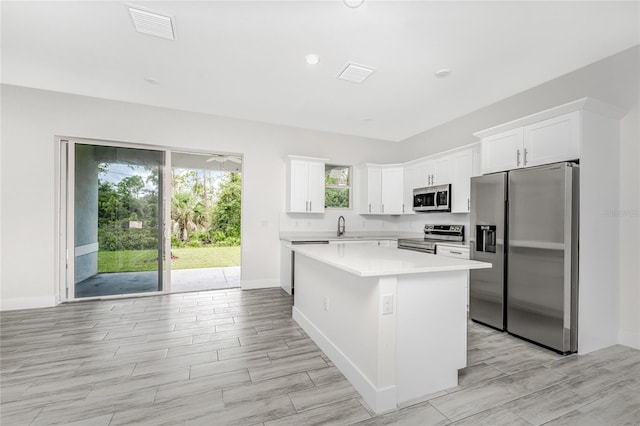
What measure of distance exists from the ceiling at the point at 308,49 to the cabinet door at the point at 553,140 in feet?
2.38

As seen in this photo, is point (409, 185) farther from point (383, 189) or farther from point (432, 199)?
point (432, 199)

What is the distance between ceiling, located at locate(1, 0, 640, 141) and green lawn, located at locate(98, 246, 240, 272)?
2.32 m

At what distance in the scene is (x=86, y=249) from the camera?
13.2 feet

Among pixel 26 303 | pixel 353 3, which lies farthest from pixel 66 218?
pixel 353 3

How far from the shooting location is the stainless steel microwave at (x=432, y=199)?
426cm

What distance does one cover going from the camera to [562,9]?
217 centimetres

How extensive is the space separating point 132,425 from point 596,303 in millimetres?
3824

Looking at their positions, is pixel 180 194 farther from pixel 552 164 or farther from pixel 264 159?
pixel 552 164

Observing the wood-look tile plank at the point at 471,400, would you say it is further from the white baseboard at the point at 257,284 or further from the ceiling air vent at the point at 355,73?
the white baseboard at the point at 257,284

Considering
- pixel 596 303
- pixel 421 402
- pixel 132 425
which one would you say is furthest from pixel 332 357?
pixel 596 303

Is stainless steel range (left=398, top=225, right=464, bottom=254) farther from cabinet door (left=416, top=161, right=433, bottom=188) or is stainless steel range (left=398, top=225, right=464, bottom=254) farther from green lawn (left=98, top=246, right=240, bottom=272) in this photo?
green lawn (left=98, top=246, right=240, bottom=272)

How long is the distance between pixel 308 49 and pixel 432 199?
3.02 meters

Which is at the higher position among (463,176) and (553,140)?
(553,140)

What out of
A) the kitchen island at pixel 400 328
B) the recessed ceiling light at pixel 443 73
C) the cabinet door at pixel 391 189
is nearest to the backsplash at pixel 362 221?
the cabinet door at pixel 391 189
